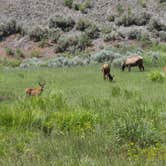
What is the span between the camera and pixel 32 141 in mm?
10484

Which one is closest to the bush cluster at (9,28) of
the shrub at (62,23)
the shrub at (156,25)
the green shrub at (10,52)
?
the shrub at (62,23)

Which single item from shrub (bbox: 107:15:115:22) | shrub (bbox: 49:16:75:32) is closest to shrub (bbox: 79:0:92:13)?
shrub (bbox: 107:15:115:22)

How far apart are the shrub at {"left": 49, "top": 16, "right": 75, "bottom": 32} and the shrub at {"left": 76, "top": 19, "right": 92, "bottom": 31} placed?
972 millimetres

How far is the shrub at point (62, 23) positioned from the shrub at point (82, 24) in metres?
0.97

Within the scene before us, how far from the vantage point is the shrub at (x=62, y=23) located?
5856 centimetres

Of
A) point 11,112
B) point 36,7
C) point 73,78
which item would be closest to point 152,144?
point 11,112

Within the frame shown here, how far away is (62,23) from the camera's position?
2303 inches

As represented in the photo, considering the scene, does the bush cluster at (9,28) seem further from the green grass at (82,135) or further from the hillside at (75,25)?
the green grass at (82,135)

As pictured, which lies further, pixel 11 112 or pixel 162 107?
pixel 162 107

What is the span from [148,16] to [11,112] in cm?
4764

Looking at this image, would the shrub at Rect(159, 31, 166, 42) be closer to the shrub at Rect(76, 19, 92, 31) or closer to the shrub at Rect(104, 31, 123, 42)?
the shrub at Rect(104, 31, 123, 42)

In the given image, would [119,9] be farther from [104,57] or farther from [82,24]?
[104,57]

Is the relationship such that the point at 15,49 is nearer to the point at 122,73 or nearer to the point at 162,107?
the point at 122,73

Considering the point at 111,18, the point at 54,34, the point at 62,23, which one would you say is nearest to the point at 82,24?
the point at 62,23
